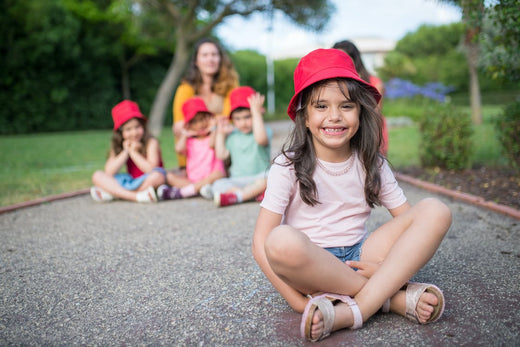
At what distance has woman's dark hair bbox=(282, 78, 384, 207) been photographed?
1.94m

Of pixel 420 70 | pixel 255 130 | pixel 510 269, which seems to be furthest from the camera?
pixel 420 70

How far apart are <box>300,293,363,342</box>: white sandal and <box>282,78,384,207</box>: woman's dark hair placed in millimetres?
457

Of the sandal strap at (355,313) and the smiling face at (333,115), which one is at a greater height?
the smiling face at (333,115)

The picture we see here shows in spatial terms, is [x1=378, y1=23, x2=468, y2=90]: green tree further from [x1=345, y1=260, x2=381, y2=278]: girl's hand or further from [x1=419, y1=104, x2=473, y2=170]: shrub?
[x1=345, y1=260, x2=381, y2=278]: girl's hand

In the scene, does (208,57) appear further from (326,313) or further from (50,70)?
(50,70)

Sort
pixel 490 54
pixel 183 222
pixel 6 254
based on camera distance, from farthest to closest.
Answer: pixel 490 54, pixel 183 222, pixel 6 254

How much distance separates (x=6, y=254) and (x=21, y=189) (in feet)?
7.68

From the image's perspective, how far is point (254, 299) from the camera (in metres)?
2.12

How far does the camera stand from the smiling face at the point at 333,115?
192cm

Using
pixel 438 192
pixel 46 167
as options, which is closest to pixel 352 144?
pixel 438 192

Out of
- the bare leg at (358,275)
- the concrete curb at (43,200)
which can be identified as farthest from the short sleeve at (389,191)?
the concrete curb at (43,200)

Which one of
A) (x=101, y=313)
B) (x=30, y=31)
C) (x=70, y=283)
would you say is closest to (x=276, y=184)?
(x=101, y=313)

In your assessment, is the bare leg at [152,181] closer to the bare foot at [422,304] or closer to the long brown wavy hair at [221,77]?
the long brown wavy hair at [221,77]

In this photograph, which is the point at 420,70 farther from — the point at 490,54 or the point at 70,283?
the point at 70,283
